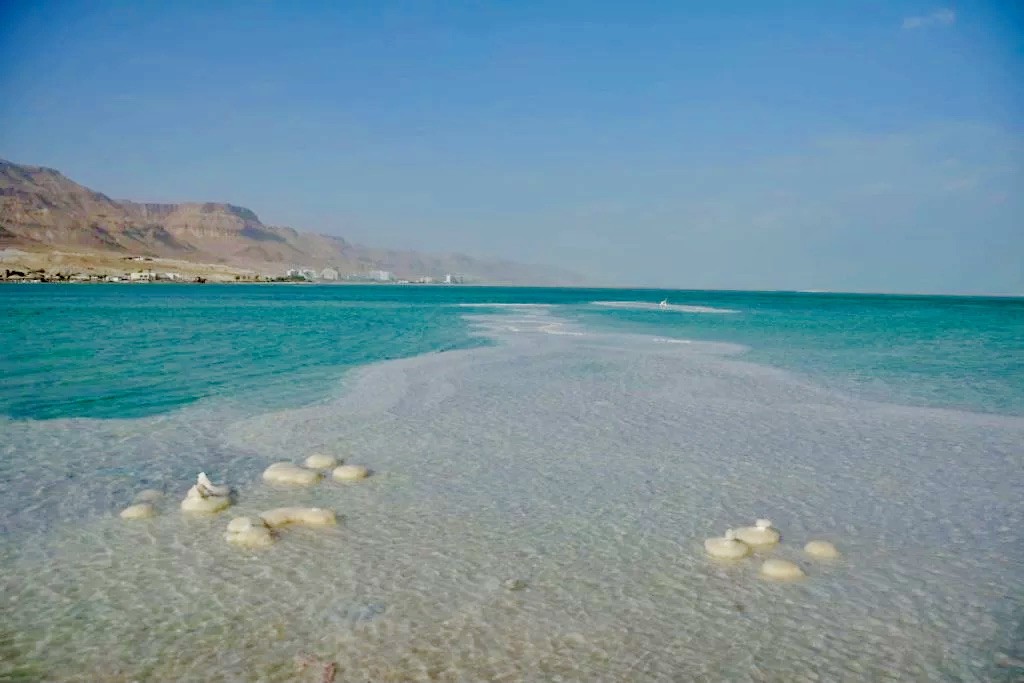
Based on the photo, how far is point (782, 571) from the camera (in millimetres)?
7742

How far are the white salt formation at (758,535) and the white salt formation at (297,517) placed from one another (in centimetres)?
556

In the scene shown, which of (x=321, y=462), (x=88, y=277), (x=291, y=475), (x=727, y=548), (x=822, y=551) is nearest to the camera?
(x=727, y=548)

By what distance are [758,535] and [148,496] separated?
8.82 metres

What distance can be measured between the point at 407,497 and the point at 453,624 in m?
3.93

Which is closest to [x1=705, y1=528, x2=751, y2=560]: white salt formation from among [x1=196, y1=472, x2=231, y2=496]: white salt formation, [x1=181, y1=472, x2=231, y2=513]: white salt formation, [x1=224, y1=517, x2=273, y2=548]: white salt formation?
[x1=224, y1=517, x2=273, y2=548]: white salt formation

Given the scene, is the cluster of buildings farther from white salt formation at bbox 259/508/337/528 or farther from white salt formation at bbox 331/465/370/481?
white salt formation at bbox 259/508/337/528

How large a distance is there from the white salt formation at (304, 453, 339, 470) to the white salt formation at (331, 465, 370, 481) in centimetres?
40

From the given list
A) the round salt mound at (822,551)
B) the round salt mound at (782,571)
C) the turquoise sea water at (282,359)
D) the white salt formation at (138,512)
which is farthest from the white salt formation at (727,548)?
the turquoise sea water at (282,359)

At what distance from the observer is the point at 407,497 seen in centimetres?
1037

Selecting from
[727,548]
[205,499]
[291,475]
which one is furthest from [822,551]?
[205,499]

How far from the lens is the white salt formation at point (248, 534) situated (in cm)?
840

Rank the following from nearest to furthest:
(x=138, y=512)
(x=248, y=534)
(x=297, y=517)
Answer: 1. (x=248, y=534)
2. (x=297, y=517)
3. (x=138, y=512)

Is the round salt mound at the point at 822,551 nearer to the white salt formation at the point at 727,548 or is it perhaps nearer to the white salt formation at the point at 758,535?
the white salt formation at the point at 758,535

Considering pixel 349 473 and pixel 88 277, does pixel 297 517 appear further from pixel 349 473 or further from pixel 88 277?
pixel 88 277
